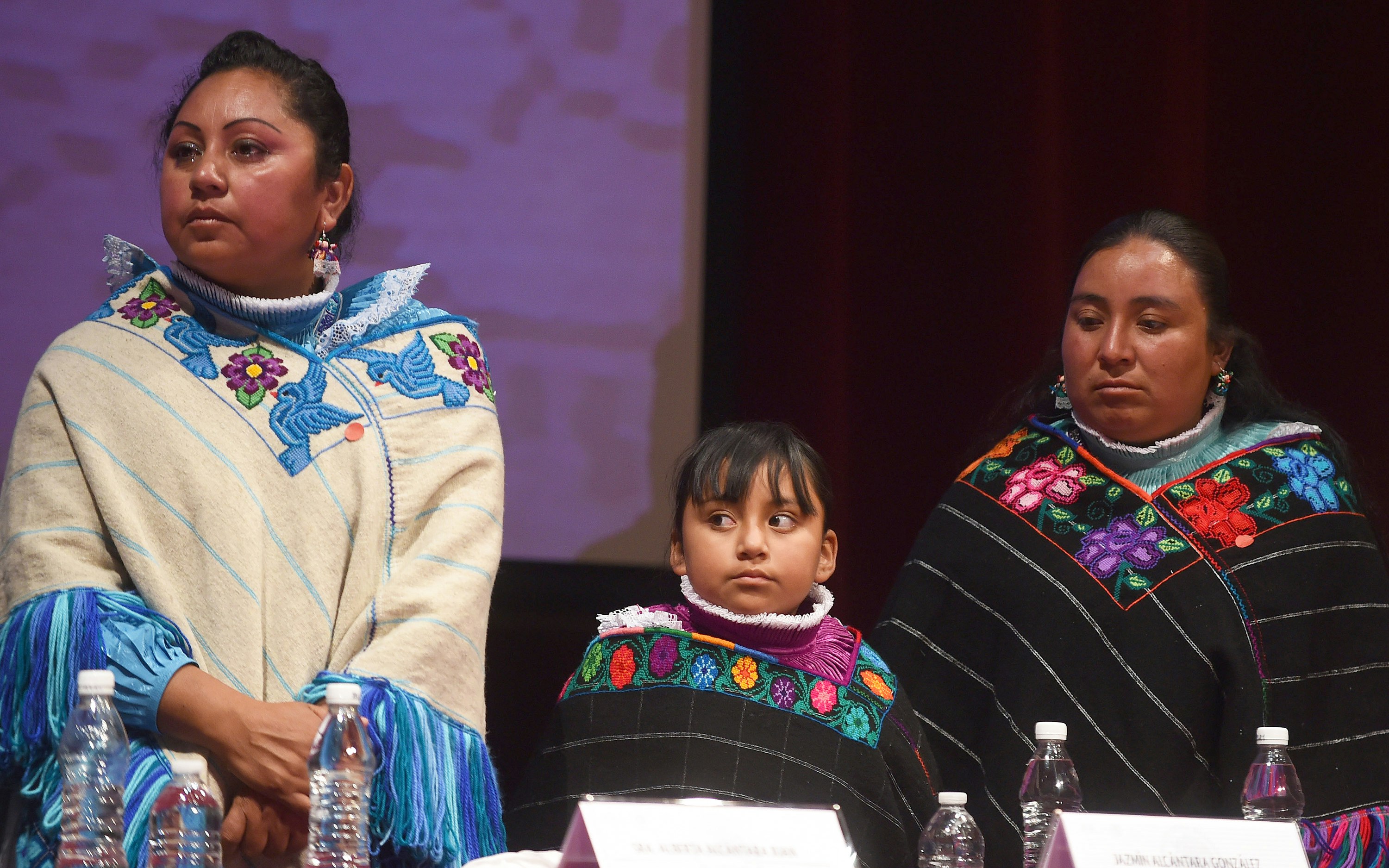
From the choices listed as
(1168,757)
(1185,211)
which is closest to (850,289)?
(1185,211)

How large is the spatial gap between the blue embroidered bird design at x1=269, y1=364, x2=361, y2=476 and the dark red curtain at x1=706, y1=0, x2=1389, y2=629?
5.58 feet

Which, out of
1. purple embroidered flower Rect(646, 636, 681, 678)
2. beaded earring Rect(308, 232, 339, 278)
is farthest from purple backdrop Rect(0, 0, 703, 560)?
purple embroidered flower Rect(646, 636, 681, 678)

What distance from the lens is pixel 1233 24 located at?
13.1ft

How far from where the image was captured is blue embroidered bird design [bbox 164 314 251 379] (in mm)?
2072

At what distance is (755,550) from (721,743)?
0.94 feet

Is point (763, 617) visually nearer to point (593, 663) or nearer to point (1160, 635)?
point (593, 663)

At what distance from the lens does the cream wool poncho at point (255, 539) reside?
1.85 metres

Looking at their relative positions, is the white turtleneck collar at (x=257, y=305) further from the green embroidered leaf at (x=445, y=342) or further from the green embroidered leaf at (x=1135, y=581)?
the green embroidered leaf at (x=1135, y=581)

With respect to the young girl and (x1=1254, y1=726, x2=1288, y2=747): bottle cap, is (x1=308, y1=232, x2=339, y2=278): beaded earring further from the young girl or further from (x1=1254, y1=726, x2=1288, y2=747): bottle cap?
(x1=1254, y1=726, x2=1288, y2=747): bottle cap

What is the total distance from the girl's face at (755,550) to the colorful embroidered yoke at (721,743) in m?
0.08

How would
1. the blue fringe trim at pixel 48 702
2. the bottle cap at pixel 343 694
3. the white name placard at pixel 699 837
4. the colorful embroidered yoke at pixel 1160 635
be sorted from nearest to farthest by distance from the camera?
1. the white name placard at pixel 699 837
2. the bottle cap at pixel 343 694
3. the blue fringe trim at pixel 48 702
4. the colorful embroidered yoke at pixel 1160 635

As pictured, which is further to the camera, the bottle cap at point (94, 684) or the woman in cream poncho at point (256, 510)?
the woman in cream poncho at point (256, 510)

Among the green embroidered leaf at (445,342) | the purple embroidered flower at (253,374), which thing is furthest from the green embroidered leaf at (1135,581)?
the purple embroidered flower at (253,374)

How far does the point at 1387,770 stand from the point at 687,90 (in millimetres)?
2192
